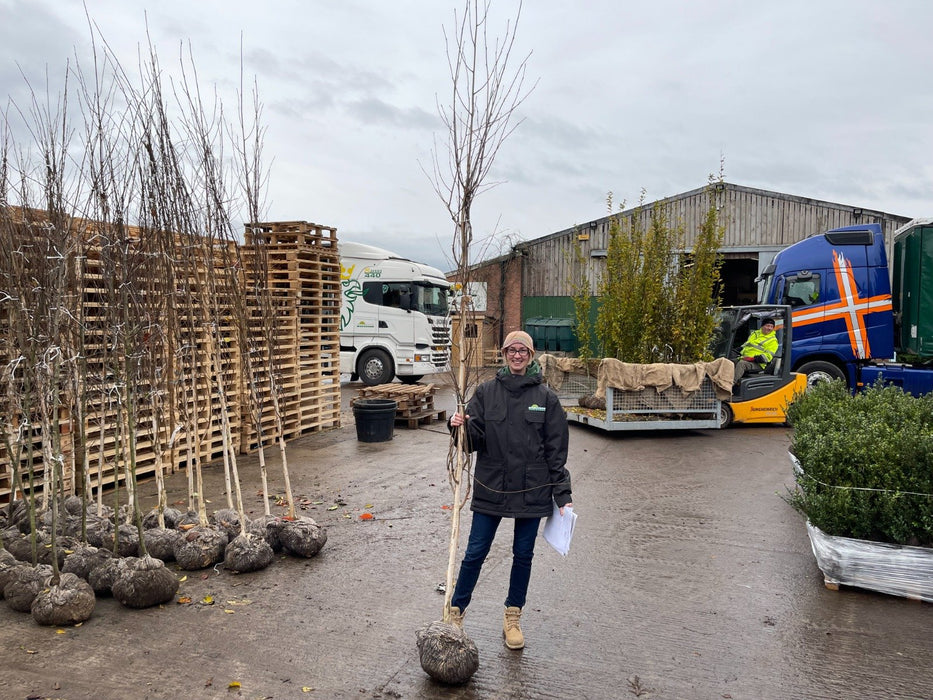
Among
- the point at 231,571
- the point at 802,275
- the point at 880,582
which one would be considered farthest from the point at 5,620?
the point at 802,275

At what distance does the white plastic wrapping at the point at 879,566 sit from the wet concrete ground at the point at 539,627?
0.34ft

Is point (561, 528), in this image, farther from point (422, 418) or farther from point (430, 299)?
point (430, 299)

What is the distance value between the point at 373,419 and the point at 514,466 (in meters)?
7.35

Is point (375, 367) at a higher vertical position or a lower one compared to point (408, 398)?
higher

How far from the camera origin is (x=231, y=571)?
5.36 meters

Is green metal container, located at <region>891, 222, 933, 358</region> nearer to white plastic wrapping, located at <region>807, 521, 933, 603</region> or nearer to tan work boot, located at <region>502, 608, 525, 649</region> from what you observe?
white plastic wrapping, located at <region>807, 521, 933, 603</region>

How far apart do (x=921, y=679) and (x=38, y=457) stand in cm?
793

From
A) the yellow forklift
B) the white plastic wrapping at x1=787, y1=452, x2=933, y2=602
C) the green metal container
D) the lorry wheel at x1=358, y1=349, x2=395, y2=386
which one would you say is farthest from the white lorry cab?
the white plastic wrapping at x1=787, y1=452, x2=933, y2=602

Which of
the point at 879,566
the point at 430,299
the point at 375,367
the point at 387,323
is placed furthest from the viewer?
the point at 430,299

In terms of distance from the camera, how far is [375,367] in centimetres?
1864

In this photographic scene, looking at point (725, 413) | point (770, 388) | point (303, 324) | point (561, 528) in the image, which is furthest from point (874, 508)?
point (303, 324)

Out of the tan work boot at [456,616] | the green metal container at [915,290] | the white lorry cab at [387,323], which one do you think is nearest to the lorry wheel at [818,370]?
the green metal container at [915,290]

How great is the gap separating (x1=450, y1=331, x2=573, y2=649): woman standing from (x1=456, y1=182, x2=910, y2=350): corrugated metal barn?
15.0 m

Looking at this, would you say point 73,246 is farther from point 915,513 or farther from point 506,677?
point 915,513
